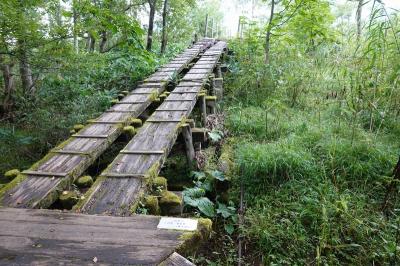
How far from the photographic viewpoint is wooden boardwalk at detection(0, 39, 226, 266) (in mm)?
1987

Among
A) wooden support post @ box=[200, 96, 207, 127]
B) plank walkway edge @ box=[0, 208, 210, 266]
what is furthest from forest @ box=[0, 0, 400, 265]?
plank walkway edge @ box=[0, 208, 210, 266]

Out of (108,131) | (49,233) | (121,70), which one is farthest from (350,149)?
(121,70)

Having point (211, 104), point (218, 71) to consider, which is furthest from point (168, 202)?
point (218, 71)

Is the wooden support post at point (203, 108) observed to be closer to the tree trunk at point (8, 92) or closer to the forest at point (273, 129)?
the forest at point (273, 129)

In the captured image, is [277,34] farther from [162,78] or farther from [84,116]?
[84,116]

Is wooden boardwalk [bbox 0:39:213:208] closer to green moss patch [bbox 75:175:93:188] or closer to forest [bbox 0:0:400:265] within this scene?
green moss patch [bbox 75:175:93:188]

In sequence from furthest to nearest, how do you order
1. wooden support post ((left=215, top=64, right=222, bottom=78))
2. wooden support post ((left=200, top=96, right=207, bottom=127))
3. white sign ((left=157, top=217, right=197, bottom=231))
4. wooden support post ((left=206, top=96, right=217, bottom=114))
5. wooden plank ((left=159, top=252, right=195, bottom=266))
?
wooden support post ((left=215, top=64, right=222, bottom=78)) < wooden support post ((left=206, top=96, right=217, bottom=114)) < wooden support post ((left=200, top=96, right=207, bottom=127)) < white sign ((left=157, top=217, right=197, bottom=231)) < wooden plank ((left=159, top=252, right=195, bottom=266))

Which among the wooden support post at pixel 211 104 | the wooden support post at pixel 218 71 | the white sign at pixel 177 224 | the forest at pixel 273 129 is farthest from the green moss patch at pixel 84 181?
the wooden support post at pixel 218 71

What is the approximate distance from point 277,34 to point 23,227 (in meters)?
8.11

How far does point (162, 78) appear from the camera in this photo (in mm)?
6863

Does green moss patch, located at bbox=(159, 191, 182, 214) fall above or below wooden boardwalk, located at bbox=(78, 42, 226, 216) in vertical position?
below

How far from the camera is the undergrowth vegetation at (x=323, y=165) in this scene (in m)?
3.12

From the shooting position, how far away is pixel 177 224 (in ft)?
7.64

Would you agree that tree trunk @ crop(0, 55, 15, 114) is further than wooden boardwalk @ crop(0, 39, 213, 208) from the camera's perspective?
Yes
